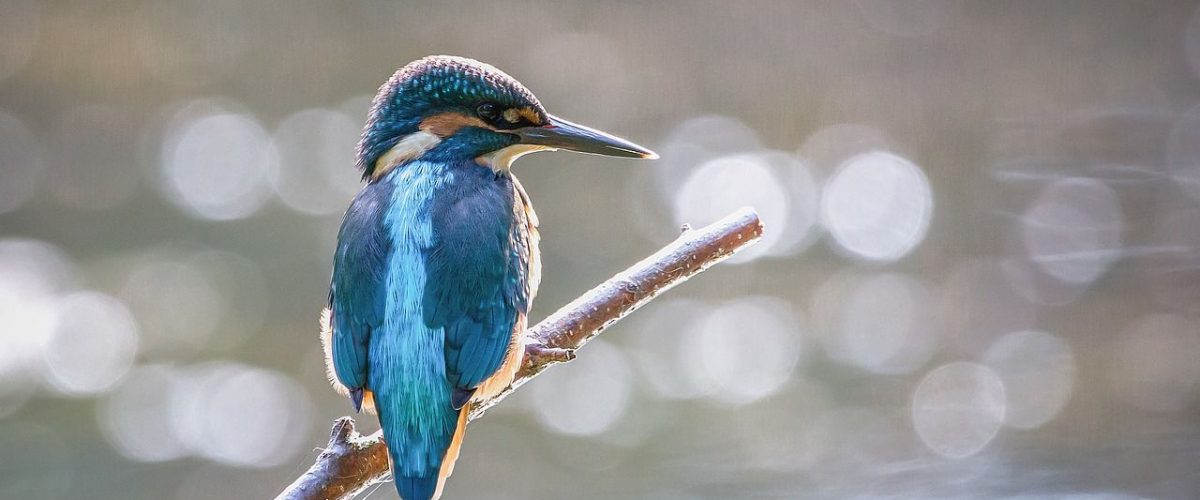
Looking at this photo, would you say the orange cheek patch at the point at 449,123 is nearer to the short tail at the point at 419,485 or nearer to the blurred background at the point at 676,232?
the short tail at the point at 419,485

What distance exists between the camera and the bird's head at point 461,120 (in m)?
2.44

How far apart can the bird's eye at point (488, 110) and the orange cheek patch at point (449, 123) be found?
13mm

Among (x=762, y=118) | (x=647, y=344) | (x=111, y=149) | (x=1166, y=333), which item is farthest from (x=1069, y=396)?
(x=111, y=149)

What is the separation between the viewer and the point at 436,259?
2.22 metres

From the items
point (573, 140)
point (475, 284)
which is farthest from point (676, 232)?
point (475, 284)

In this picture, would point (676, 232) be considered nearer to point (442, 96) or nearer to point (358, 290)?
point (442, 96)

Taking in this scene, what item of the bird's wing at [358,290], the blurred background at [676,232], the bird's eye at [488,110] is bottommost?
the bird's wing at [358,290]

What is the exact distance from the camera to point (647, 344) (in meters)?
5.01

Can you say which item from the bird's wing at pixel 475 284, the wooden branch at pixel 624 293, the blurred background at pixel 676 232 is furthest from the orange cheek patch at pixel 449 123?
the blurred background at pixel 676 232

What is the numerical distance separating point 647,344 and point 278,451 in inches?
50.3

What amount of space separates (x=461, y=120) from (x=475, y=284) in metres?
0.35

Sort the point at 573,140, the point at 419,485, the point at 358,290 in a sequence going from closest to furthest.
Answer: the point at 419,485
the point at 358,290
the point at 573,140

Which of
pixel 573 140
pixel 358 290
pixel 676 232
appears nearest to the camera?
pixel 358 290

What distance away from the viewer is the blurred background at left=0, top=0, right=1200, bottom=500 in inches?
172
